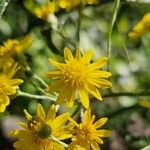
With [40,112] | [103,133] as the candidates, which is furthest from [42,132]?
[103,133]

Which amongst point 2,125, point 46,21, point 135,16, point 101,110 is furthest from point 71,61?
point 2,125

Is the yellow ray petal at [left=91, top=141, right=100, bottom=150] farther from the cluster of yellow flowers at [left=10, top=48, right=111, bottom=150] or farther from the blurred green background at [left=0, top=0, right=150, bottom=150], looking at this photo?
the blurred green background at [left=0, top=0, right=150, bottom=150]

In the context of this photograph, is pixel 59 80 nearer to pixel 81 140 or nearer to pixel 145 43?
pixel 81 140

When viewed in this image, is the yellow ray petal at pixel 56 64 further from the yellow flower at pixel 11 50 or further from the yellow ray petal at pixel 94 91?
the yellow flower at pixel 11 50

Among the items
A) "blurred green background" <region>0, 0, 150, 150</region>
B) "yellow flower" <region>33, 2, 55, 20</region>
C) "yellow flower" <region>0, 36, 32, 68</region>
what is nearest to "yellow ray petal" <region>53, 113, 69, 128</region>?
"yellow flower" <region>0, 36, 32, 68</region>

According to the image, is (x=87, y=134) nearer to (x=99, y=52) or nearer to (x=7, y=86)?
(x=7, y=86)

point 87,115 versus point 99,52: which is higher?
point 99,52

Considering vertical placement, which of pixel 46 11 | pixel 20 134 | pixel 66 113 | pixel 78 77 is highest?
pixel 46 11
